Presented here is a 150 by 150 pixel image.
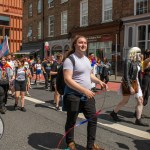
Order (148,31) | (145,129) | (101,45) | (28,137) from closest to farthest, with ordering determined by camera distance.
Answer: (28,137), (145,129), (148,31), (101,45)

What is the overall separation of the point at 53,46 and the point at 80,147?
2766 centimetres

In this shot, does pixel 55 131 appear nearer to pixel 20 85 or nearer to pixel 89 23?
pixel 20 85

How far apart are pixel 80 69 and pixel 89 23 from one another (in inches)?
859

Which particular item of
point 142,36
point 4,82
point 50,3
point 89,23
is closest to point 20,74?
point 4,82

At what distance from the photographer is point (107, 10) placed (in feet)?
76.4

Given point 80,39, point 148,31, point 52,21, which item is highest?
point 52,21

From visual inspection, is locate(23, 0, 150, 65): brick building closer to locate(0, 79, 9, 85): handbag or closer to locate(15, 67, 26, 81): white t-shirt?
locate(15, 67, 26, 81): white t-shirt

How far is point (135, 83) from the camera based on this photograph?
19.4 ft

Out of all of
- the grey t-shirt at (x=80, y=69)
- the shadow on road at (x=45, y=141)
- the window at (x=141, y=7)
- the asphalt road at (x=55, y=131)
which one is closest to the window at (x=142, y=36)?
Answer: the window at (x=141, y=7)

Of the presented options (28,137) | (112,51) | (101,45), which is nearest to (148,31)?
(112,51)

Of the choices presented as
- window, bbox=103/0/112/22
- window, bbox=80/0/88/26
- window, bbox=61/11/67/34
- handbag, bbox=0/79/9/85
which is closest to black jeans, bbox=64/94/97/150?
handbag, bbox=0/79/9/85

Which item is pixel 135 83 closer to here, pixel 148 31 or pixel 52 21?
pixel 148 31

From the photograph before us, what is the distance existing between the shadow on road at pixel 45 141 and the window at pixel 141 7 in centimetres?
Result: 1695

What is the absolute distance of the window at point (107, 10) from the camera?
2303cm
